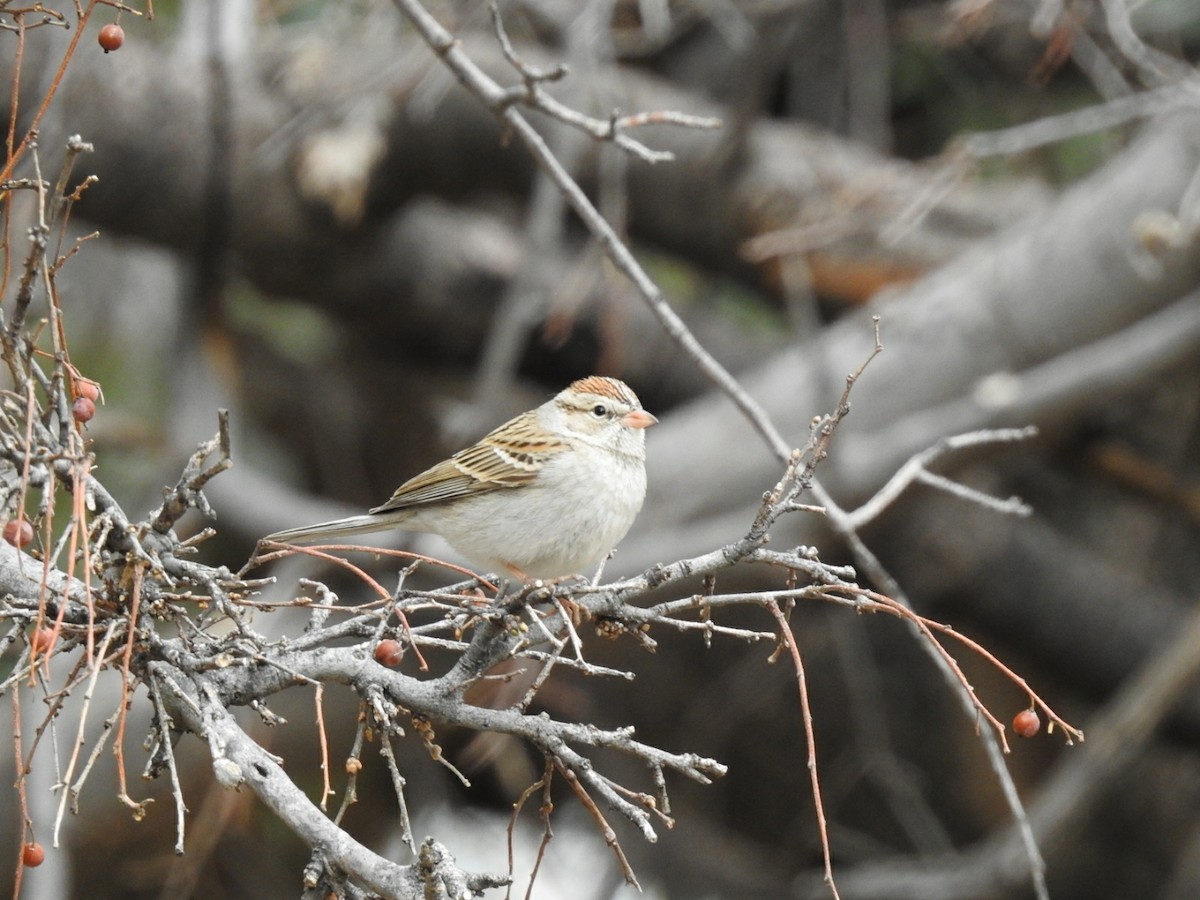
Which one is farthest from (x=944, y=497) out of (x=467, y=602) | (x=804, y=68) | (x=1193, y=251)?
(x=467, y=602)

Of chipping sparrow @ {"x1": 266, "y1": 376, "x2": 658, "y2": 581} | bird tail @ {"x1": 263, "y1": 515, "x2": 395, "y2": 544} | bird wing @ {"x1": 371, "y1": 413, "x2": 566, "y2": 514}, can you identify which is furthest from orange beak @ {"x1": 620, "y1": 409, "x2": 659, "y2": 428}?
bird tail @ {"x1": 263, "y1": 515, "x2": 395, "y2": 544}

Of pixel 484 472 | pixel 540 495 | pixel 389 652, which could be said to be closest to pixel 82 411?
pixel 389 652

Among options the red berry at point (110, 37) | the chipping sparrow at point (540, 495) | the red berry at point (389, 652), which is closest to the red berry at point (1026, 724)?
the red berry at point (389, 652)

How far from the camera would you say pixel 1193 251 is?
5863 mm

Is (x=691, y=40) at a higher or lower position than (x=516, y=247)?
higher

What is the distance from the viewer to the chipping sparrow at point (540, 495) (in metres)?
3.45

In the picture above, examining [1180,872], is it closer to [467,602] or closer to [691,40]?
[691,40]

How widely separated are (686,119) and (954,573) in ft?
16.0

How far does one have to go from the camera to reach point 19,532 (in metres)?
2.08

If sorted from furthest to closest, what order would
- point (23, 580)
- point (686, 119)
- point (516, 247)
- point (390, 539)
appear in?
point (516, 247) → point (390, 539) → point (686, 119) → point (23, 580)

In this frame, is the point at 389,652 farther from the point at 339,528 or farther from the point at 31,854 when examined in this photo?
the point at 339,528

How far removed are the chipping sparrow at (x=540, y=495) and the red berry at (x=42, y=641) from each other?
123 cm

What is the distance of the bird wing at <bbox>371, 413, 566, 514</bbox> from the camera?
12.1 feet

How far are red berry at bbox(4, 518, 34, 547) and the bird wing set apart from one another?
155cm
